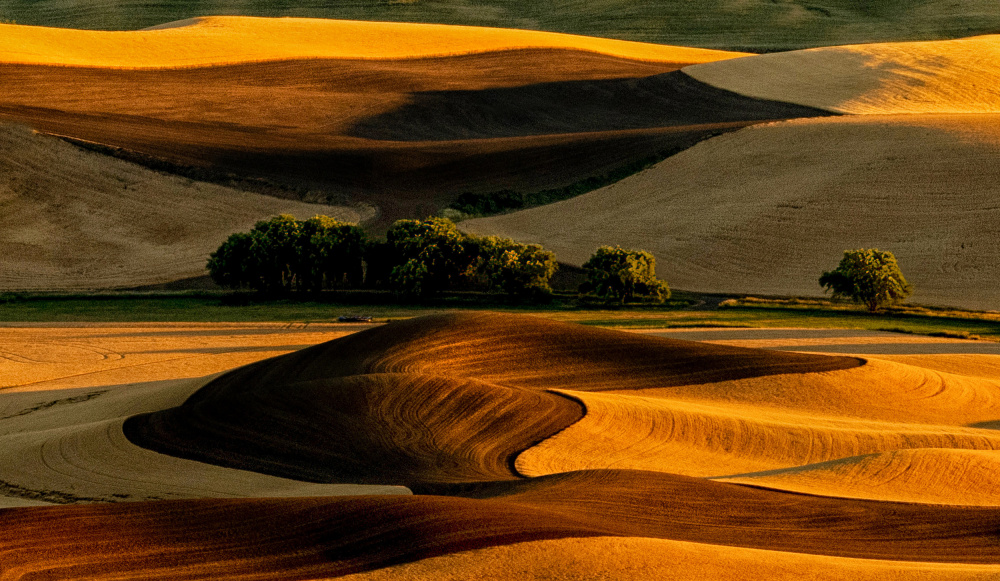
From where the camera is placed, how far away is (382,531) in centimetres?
1410

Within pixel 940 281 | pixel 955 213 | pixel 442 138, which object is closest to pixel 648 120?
pixel 442 138

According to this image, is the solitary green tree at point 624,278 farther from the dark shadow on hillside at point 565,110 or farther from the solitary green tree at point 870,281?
the dark shadow on hillside at point 565,110

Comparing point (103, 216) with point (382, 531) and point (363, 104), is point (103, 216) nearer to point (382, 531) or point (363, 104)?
point (363, 104)

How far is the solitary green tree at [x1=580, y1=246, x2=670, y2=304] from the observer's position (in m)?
56.2

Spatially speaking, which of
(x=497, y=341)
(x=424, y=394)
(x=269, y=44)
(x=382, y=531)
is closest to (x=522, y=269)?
(x=497, y=341)

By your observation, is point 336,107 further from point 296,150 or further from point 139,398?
point 139,398

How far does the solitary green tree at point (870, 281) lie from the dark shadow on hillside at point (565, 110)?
37.1 m

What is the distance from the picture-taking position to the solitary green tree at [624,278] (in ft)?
185

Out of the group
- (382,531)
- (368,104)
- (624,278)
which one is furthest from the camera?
(368,104)

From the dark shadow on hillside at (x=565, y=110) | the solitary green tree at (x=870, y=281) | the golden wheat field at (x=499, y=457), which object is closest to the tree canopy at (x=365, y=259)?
the solitary green tree at (x=870, y=281)

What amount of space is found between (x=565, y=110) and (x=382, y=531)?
87.2 meters

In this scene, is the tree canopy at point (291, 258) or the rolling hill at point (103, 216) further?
the rolling hill at point (103, 216)

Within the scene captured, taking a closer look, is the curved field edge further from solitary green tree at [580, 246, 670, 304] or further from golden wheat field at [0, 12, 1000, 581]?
solitary green tree at [580, 246, 670, 304]

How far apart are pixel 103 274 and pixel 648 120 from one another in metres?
48.2
